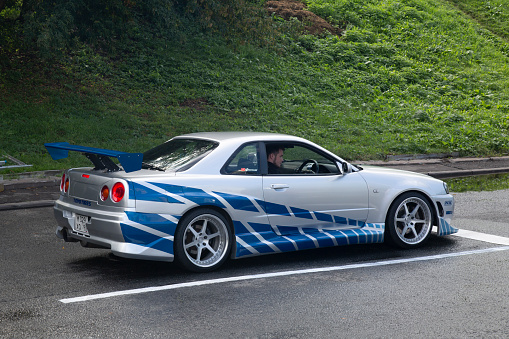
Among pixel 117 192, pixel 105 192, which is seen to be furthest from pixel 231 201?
pixel 105 192

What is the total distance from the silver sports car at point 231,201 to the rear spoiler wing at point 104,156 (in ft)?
0.04

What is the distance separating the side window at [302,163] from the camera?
23.0ft

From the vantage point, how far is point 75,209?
21.1ft

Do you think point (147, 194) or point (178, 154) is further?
point (178, 154)

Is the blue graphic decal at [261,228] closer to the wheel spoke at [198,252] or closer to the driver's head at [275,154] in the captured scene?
the wheel spoke at [198,252]

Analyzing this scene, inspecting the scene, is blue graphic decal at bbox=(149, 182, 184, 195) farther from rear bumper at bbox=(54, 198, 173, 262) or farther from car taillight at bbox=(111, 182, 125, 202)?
rear bumper at bbox=(54, 198, 173, 262)

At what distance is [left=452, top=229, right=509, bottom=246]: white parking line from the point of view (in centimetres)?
793

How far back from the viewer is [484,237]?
8195mm

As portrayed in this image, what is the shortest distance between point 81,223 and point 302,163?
8.70ft

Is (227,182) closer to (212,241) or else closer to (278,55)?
(212,241)

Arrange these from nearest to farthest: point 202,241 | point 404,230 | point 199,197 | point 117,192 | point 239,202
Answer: point 117,192 < point 199,197 < point 202,241 < point 239,202 < point 404,230

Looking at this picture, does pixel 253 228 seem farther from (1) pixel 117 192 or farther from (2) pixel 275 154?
(1) pixel 117 192

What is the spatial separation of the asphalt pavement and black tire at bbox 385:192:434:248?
359cm

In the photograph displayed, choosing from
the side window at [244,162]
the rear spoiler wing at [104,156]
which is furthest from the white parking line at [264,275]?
the rear spoiler wing at [104,156]
